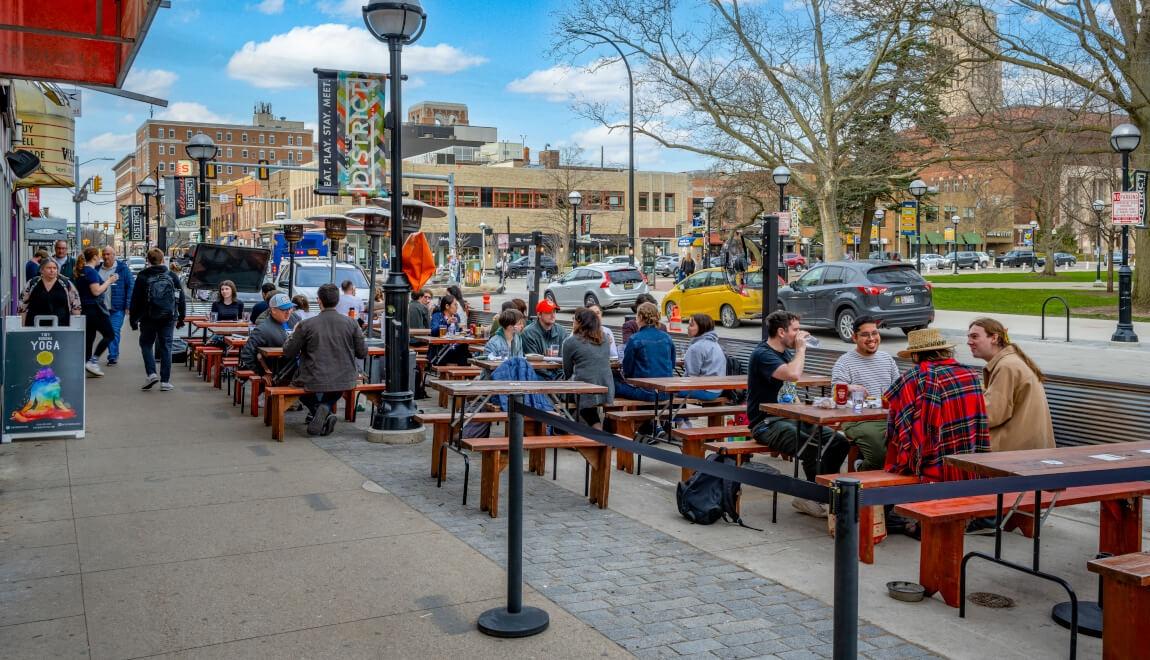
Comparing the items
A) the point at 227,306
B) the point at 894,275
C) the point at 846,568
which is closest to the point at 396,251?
the point at 227,306

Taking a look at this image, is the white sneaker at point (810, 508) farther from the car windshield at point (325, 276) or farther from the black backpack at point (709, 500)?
the car windshield at point (325, 276)

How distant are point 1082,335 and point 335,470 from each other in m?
19.5

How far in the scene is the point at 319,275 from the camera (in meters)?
23.5

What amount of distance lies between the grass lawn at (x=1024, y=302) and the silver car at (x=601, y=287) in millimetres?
9947

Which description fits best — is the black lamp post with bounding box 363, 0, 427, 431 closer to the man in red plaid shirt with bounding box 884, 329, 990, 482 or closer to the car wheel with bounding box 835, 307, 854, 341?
the man in red plaid shirt with bounding box 884, 329, 990, 482

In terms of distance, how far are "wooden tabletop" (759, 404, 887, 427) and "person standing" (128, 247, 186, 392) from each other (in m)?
9.13

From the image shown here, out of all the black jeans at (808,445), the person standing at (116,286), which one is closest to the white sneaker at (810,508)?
the black jeans at (808,445)

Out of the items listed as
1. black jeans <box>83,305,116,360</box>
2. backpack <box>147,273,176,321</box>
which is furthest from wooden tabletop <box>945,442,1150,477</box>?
black jeans <box>83,305,116,360</box>

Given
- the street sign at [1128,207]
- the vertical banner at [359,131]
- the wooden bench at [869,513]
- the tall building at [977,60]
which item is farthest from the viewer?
the tall building at [977,60]

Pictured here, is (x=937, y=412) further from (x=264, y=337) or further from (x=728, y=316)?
(x=728, y=316)

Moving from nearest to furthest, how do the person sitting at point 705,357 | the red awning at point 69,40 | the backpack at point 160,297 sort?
1. the red awning at point 69,40
2. the person sitting at point 705,357
3. the backpack at point 160,297

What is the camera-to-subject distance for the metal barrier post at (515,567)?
16.1 feet

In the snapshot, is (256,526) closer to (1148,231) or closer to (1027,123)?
(1027,123)

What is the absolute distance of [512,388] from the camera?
813 centimetres
